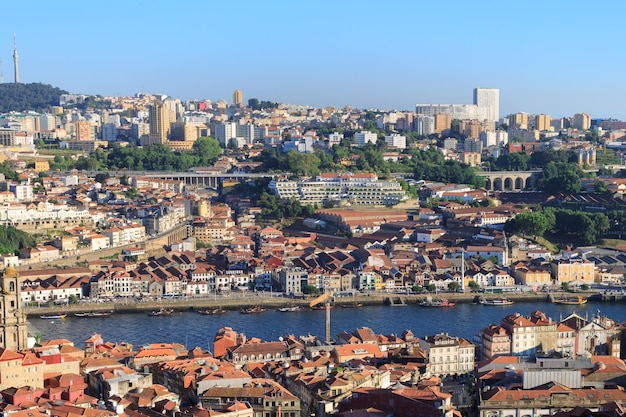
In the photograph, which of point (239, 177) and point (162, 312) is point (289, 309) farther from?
point (239, 177)

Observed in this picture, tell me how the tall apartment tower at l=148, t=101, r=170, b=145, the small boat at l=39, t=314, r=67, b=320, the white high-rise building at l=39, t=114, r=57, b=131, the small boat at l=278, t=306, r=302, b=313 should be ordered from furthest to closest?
the white high-rise building at l=39, t=114, r=57, b=131
the tall apartment tower at l=148, t=101, r=170, b=145
the small boat at l=278, t=306, r=302, b=313
the small boat at l=39, t=314, r=67, b=320

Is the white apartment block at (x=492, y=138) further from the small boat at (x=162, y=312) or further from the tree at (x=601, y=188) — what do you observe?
the small boat at (x=162, y=312)

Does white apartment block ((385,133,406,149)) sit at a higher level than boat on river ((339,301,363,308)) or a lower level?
higher

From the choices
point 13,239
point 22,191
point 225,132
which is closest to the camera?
point 13,239

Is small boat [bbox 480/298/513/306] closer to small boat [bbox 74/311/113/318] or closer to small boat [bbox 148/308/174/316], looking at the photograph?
small boat [bbox 148/308/174/316]

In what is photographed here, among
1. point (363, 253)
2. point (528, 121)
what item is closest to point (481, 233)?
point (363, 253)

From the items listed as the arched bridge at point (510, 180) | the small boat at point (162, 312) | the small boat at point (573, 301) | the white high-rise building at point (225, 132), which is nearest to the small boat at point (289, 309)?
the small boat at point (162, 312)

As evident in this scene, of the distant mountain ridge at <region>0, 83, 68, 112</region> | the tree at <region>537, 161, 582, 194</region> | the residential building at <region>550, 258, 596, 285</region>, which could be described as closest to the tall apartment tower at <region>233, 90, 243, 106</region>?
the distant mountain ridge at <region>0, 83, 68, 112</region>

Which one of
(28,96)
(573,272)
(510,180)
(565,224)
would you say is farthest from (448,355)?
(28,96)
